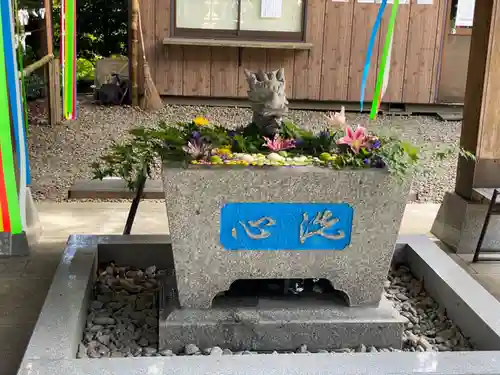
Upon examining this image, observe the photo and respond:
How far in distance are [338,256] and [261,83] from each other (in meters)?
0.73

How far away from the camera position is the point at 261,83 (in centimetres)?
258

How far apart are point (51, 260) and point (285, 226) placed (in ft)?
5.20

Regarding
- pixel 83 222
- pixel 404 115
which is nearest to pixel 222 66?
pixel 404 115

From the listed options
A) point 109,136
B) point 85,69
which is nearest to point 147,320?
point 109,136

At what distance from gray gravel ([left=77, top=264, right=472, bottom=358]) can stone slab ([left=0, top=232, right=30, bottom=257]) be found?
62cm

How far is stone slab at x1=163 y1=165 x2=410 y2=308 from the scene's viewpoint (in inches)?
94.2

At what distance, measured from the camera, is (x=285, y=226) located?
98.1 inches

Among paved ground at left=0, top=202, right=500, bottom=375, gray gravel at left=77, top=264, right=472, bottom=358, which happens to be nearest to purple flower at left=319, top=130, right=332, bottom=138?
gray gravel at left=77, top=264, right=472, bottom=358

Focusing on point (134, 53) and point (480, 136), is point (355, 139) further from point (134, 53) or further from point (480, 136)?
point (134, 53)

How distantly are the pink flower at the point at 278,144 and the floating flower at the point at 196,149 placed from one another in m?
0.27

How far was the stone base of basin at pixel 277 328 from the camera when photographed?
8.24ft

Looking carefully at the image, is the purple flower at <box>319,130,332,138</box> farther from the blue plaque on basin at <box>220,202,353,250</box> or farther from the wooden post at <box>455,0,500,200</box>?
the wooden post at <box>455,0,500,200</box>

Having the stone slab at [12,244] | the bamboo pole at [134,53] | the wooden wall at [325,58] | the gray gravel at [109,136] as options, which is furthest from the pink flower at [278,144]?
the wooden wall at [325,58]

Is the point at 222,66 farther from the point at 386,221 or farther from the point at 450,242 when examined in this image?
the point at 386,221
